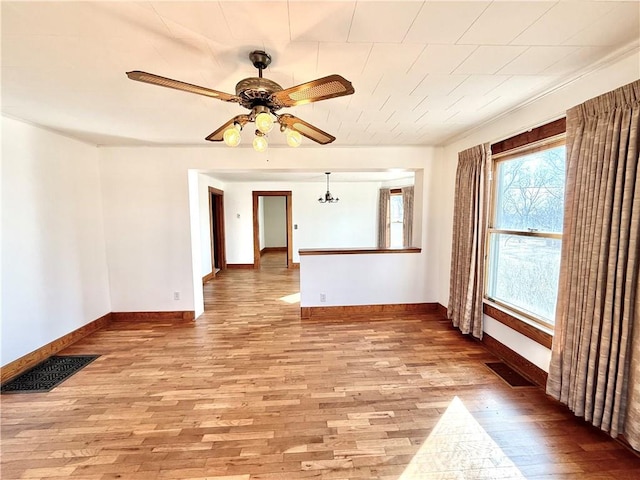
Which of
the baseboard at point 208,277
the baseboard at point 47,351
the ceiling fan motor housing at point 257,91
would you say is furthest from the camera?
the baseboard at point 208,277

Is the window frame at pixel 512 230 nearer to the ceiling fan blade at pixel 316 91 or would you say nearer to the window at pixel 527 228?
the window at pixel 527 228

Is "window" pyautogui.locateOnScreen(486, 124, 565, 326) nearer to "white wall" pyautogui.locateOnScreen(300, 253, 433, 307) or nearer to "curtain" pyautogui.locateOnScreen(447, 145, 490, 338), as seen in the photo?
"curtain" pyautogui.locateOnScreen(447, 145, 490, 338)

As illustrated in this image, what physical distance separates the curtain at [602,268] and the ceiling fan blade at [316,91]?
1595mm

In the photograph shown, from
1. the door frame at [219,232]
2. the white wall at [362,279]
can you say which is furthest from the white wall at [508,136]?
the door frame at [219,232]

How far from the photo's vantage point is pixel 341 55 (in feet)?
5.15

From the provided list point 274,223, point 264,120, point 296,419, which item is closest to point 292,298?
point 296,419

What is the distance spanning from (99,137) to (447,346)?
452 centimetres

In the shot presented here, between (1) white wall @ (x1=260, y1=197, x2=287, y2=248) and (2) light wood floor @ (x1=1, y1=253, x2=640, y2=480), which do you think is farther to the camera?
(1) white wall @ (x1=260, y1=197, x2=287, y2=248)

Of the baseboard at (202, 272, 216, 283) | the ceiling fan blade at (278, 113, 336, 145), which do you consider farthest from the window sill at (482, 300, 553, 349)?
the baseboard at (202, 272, 216, 283)

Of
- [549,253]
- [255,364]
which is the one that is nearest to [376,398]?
[255,364]

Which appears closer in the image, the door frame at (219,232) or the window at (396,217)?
the window at (396,217)

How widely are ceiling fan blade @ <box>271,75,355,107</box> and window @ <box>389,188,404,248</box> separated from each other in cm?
549

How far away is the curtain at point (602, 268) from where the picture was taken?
5.01 feet

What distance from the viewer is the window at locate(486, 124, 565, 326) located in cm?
222
